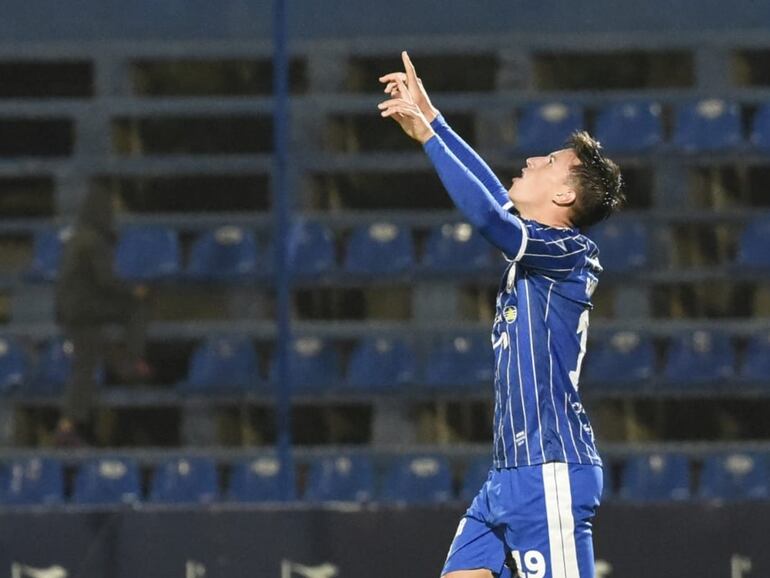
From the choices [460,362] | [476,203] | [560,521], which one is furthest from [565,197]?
[460,362]

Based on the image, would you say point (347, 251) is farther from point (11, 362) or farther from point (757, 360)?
point (757, 360)

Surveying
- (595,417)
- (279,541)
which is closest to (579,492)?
(279,541)

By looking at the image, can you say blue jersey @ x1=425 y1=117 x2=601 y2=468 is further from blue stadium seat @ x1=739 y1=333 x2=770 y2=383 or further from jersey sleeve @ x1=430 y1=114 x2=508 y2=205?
blue stadium seat @ x1=739 y1=333 x2=770 y2=383

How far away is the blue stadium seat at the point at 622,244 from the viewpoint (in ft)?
27.1

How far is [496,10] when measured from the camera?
27.1 feet

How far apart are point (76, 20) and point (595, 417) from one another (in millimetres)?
3145

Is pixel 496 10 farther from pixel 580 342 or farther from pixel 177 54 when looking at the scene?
pixel 580 342

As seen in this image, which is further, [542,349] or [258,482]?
[258,482]

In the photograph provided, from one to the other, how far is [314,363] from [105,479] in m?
1.09

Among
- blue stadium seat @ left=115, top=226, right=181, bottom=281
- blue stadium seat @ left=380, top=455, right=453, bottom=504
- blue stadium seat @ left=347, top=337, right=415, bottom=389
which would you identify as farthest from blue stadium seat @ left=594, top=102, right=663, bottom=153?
blue stadium seat @ left=115, top=226, right=181, bottom=281

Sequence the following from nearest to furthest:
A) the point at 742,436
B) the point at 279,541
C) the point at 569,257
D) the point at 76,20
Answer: the point at 569,257
the point at 279,541
the point at 742,436
the point at 76,20

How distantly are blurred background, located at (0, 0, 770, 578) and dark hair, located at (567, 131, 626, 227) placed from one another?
117 inches

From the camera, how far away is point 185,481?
774cm

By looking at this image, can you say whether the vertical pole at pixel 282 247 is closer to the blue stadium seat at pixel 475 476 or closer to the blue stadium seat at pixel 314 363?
the blue stadium seat at pixel 314 363
